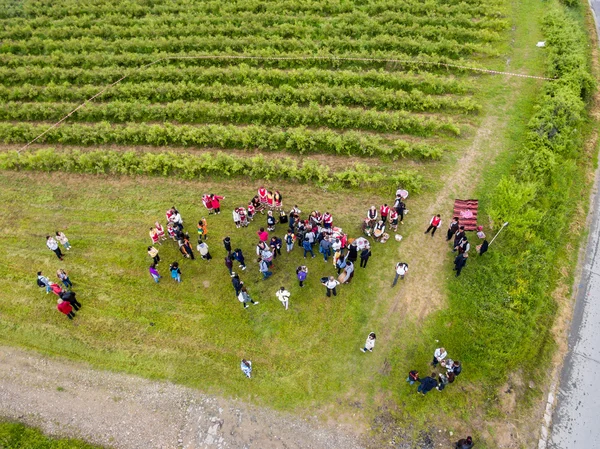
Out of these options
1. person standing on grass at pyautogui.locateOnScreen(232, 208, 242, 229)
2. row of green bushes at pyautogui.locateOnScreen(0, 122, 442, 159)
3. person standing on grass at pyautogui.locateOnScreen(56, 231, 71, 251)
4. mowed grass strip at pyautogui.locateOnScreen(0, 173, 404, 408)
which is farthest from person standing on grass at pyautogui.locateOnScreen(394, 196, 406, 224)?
person standing on grass at pyautogui.locateOnScreen(56, 231, 71, 251)

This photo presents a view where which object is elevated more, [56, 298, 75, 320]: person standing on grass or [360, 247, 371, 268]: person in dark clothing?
[360, 247, 371, 268]: person in dark clothing

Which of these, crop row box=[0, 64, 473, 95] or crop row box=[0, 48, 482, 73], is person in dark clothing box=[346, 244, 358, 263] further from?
crop row box=[0, 48, 482, 73]

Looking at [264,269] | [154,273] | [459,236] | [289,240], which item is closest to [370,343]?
[264,269]

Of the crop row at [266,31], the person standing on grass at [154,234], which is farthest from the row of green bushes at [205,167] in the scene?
the crop row at [266,31]

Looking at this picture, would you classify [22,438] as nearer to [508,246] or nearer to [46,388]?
[46,388]

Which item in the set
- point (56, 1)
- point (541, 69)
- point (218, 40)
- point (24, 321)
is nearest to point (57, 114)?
point (218, 40)

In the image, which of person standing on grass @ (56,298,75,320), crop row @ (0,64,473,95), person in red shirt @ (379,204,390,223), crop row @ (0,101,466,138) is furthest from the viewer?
crop row @ (0,64,473,95)
